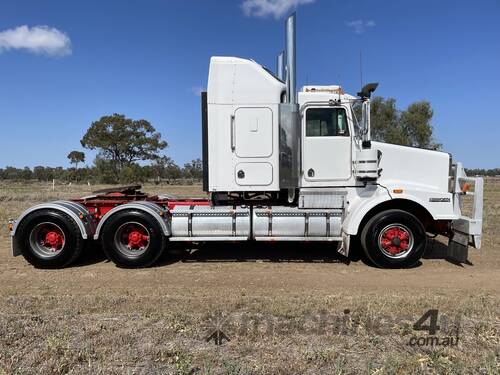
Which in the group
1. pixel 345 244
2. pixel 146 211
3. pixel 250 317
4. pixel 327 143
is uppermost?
pixel 327 143

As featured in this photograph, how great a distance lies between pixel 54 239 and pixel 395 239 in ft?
20.2

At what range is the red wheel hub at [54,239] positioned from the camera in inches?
323

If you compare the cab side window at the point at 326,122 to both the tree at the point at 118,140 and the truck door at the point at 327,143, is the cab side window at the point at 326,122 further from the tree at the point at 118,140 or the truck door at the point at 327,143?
the tree at the point at 118,140

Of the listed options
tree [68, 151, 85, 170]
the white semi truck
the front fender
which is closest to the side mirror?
the white semi truck

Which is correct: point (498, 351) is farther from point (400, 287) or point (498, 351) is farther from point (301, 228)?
point (301, 228)

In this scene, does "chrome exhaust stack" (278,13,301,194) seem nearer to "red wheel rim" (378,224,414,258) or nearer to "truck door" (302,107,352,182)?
"truck door" (302,107,352,182)

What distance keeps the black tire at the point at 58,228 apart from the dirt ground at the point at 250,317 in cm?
24

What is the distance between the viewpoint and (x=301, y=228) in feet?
26.8

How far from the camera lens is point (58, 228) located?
26.8ft

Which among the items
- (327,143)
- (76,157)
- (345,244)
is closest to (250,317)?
(345,244)

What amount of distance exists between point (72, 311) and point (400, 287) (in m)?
4.65

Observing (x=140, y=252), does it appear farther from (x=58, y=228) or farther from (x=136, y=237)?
(x=58, y=228)

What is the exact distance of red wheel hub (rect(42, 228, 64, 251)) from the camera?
8203mm

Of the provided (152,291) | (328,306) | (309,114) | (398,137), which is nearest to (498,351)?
(328,306)
